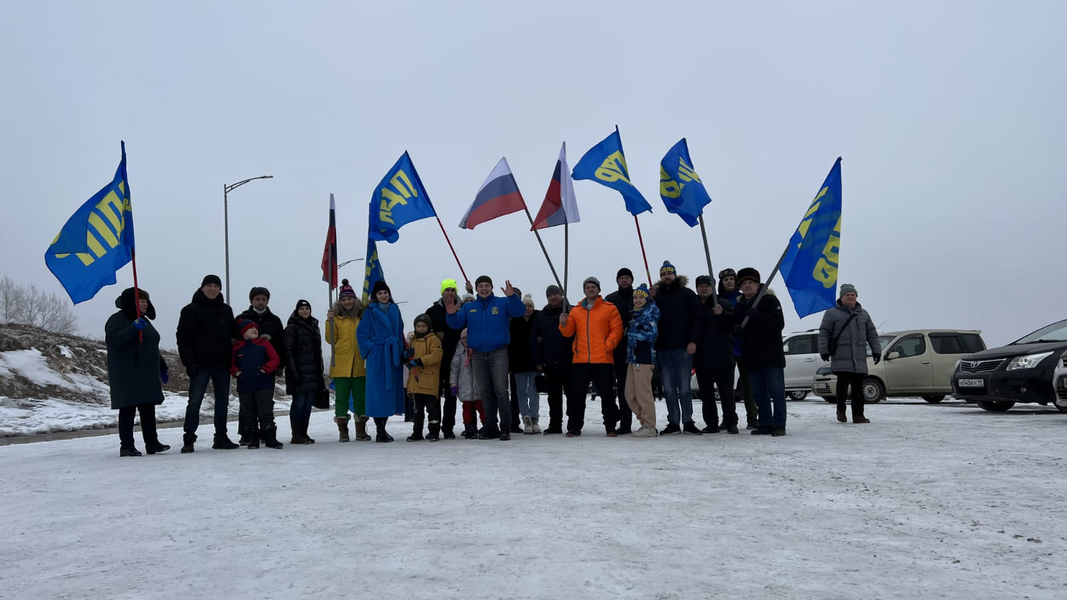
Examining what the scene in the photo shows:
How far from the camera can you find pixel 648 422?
30.6ft

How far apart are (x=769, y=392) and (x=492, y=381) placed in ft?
10.8

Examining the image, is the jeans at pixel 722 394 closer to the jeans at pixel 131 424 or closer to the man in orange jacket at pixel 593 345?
the man in orange jacket at pixel 593 345

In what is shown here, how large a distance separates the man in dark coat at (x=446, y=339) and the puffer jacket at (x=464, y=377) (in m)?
0.10

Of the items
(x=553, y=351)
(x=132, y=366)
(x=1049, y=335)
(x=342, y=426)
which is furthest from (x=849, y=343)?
(x=132, y=366)

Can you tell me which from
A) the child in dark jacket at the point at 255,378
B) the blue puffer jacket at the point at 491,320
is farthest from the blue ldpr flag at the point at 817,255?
the child in dark jacket at the point at 255,378

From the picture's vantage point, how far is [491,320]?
31.4 feet

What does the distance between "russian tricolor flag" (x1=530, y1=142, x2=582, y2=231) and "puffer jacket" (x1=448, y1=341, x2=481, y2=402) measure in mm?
2160

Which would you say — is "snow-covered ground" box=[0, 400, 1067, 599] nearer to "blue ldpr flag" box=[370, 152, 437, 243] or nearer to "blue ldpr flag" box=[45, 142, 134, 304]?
"blue ldpr flag" box=[45, 142, 134, 304]

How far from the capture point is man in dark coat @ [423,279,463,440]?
10.0 meters

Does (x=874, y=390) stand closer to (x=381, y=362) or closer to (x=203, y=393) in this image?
(x=381, y=362)

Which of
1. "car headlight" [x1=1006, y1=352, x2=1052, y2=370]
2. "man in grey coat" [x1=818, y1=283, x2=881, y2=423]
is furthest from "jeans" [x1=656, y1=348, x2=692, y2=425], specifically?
"car headlight" [x1=1006, y1=352, x2=1052, y2=370]

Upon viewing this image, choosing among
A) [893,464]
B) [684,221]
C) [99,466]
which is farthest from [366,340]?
[893,464]

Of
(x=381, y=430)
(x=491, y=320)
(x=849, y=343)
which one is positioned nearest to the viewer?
(x=491, y=320)

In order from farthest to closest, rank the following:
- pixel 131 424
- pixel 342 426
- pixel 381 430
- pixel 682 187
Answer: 1. pixel 682 187
2. pixel 342 426
3. pixel 381 430
4. pixel 131 424
